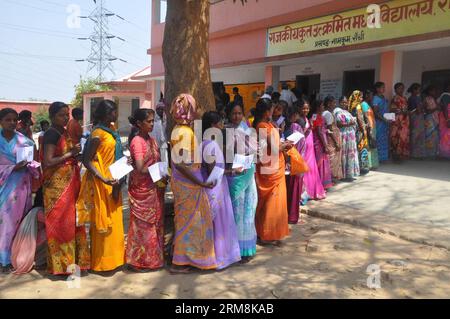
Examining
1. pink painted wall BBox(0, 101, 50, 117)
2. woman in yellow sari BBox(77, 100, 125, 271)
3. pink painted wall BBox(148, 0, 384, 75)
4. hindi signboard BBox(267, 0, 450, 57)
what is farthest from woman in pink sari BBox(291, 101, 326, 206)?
pink painted wall BBox(0, 101, 50, 117)

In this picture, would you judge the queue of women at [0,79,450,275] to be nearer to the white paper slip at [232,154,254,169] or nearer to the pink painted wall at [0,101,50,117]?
the white paper slip at [232,154,254,169]

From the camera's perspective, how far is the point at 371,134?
700 centimetres

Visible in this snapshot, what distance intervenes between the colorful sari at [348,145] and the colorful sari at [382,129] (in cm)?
92

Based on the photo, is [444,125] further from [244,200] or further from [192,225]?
[192,225]

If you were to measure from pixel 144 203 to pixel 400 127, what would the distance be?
212 inches

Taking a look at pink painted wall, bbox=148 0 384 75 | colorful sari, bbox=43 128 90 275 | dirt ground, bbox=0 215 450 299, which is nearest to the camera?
dirt ground, bbox=0 215 450 299

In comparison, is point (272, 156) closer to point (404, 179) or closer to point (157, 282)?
point (157, 282)

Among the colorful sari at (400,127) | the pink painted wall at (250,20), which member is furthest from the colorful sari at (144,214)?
the pink painted wall at (250,20)

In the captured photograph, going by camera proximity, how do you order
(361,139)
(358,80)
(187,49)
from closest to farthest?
1. (187,49)
2. (361,139)
3. (358,80)

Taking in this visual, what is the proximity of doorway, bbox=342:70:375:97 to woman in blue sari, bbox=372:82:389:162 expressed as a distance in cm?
296

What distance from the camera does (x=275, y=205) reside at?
4.35 metres

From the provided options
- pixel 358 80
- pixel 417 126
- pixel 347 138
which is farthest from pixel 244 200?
pixel 358 80

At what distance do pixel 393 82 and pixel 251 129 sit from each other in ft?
15.3

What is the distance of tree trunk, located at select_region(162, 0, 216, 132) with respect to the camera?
4.61m
